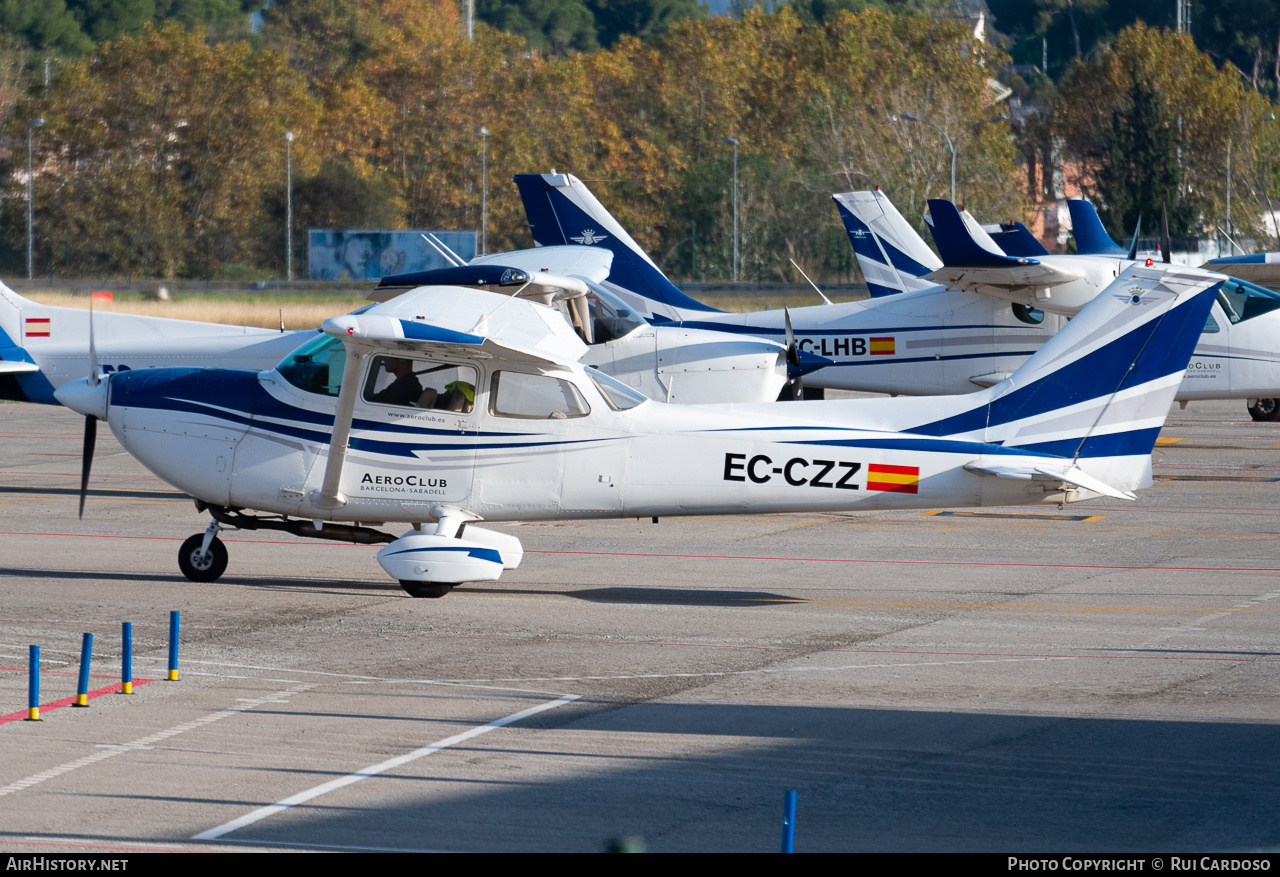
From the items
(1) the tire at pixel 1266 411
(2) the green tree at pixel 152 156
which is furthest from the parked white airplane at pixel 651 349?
(2) the green tree at pixel 152 156

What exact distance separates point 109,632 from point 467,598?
265cm

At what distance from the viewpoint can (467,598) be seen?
11.7 metres

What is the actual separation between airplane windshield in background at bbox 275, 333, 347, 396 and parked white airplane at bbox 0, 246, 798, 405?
10.1ft

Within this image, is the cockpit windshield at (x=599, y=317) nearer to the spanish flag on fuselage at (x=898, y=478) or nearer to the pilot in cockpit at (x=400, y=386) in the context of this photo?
the pilot in cockpit at (x=400, y=386)

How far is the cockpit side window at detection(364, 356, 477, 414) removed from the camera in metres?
11.6

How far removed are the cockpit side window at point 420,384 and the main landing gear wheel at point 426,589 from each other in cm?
133

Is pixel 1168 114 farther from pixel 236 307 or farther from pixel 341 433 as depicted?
pixel 341 433

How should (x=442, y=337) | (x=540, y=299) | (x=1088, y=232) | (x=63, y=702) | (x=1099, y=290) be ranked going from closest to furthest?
1. (x=63, y=702)
2. (x=442, y=337)
3. (x=540, y=299)
4. (x=1099, y=290)
5. (x=1088, y=232)

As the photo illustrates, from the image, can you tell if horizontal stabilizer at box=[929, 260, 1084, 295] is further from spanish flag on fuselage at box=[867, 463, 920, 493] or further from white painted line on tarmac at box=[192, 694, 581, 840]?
white painted line on tarmac at box=[192, 694, 581, 840]

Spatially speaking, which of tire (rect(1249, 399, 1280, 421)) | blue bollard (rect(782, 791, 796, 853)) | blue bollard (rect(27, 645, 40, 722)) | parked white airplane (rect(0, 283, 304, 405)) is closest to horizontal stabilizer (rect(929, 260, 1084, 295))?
tire (rect(1249, 399, 1280, 421))

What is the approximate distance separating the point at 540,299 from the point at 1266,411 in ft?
49.1

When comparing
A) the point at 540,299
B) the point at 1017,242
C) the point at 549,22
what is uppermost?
the point at 549,22

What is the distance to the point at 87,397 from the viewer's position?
39.3 ft

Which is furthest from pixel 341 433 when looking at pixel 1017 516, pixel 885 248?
pixel 885 248
